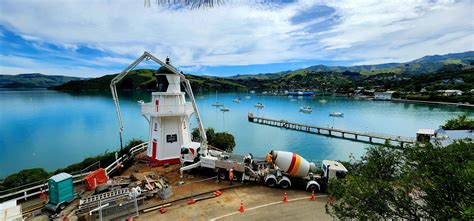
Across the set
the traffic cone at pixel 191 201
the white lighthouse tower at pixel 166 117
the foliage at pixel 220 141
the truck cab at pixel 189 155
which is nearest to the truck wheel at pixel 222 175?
the truck cab at pixel 189 155

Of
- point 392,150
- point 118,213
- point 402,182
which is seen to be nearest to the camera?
point 402,182

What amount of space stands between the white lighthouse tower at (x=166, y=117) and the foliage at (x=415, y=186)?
595 inches

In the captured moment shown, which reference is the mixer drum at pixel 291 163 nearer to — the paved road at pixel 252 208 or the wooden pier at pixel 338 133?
the paved road at pixel 252 208

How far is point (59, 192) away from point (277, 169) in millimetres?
13371

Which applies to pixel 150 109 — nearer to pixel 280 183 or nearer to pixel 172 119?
pixel 172 119

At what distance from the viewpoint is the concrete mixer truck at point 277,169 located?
1616cm

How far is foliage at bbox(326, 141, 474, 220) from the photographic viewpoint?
577cm

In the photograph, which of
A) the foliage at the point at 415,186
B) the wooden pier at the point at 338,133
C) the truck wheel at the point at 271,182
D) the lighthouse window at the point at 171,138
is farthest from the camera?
the wooden pier at the point at 338,133

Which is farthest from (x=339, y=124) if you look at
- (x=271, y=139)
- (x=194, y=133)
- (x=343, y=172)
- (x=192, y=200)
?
(x=192, y=200)

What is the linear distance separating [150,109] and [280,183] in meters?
12.5

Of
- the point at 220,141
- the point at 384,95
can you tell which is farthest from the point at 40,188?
the point at 384,95

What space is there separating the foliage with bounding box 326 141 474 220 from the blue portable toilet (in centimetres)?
1402

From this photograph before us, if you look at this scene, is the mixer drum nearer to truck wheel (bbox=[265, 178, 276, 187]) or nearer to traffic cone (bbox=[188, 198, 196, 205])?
truck wheel (bbox=[265, 178, 276, 187])

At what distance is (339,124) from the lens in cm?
6888
